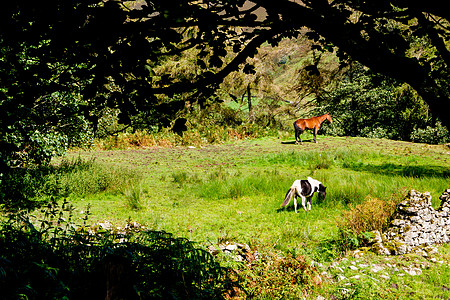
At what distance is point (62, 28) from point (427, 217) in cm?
673

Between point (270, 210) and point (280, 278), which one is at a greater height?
point (280, 278)

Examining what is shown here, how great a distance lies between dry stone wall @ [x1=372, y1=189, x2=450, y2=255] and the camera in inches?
215

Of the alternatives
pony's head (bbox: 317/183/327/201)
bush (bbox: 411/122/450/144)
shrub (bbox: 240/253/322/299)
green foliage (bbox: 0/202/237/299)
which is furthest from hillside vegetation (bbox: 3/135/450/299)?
bush (bbox: 411/122/450/144)

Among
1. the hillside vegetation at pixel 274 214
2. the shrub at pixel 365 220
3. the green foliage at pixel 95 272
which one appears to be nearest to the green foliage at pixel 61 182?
the hillside vegetation at pixel 274 214

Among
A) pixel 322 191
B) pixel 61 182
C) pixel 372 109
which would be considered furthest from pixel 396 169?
pixel 372 109

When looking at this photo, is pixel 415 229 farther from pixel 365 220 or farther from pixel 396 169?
pixel 396 169

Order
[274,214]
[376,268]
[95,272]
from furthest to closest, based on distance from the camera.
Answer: [274,214] < [376,268] < [95,272]

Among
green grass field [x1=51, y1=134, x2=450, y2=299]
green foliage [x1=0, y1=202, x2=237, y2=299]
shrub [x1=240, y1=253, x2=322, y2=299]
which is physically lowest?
green grass field [x1=51, y1=134, x2=450, y2=299]

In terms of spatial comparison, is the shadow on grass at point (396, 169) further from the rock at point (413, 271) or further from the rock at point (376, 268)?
the rock at point (376, 268)

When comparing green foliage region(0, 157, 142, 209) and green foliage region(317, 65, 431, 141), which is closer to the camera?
green foliage region(0, 157, 142, 209)

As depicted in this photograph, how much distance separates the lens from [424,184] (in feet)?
29.5

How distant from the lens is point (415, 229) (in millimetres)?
5656

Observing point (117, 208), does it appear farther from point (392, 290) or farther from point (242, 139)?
point (242, 139)

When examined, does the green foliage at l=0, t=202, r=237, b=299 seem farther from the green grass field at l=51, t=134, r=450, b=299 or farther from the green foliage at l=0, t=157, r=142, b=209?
the green foliage at l=0, t=157, r=142, b=209
